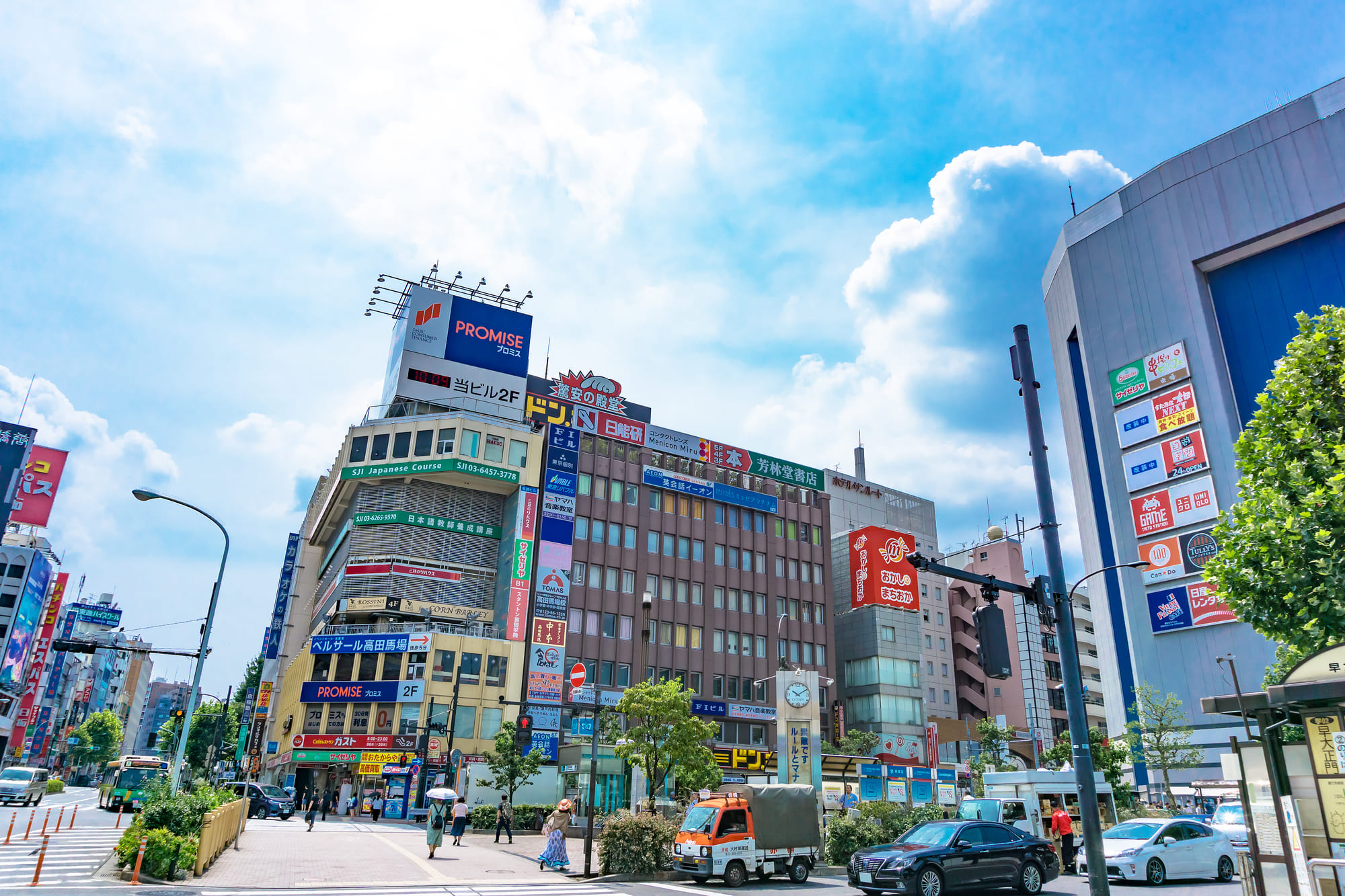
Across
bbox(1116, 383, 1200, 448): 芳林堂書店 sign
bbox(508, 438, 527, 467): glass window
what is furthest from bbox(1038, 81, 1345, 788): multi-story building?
bbox(508, 438, 527, 467): glass window

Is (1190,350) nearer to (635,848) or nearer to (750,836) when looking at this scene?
(750,836)

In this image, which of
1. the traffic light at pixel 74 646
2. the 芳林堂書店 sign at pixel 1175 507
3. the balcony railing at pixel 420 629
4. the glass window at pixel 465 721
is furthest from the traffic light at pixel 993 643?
the balcony railing at pixel 420 629

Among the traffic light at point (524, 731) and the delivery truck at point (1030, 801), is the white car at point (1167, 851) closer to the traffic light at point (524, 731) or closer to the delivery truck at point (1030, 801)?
the delivery truck at point (1030, 801)

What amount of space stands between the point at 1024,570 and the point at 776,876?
6532 cm

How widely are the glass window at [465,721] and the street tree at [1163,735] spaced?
39.0m

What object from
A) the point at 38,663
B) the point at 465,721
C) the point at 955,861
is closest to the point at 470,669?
the point at 465,721

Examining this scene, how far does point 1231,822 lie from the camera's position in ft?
81.6

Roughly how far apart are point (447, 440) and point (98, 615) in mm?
113777

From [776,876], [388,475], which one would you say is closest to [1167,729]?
[776,876]

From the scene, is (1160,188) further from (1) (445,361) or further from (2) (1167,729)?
(1) (445,361)

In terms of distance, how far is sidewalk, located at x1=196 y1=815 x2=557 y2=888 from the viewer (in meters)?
19.4

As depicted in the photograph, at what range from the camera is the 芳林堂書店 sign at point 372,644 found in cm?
5462

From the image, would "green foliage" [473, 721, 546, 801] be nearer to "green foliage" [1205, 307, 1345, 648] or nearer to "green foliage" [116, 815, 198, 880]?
"green foliage" [116, 815, 198, 880]

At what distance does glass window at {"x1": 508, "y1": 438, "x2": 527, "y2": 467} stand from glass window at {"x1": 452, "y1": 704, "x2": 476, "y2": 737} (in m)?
18.2
